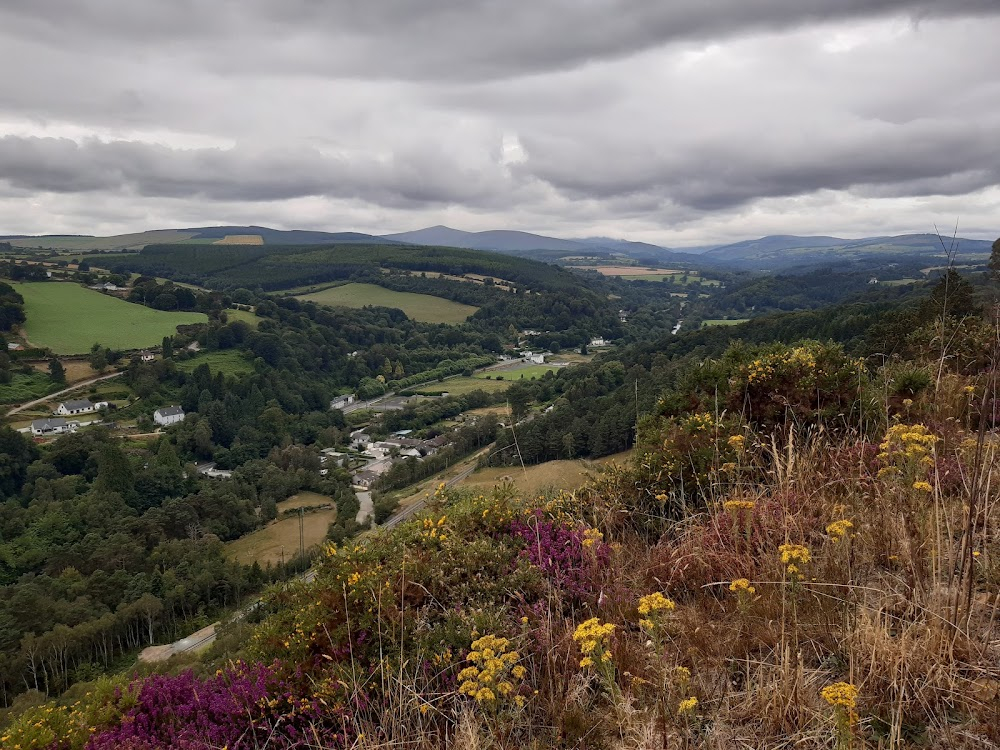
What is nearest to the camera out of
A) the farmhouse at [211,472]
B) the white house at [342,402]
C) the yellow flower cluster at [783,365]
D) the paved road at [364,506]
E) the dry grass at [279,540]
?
the yellow flower cluster at [783,365]

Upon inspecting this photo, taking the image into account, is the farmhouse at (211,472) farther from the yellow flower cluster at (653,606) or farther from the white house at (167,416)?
the yellow flower cluster at (653,606)

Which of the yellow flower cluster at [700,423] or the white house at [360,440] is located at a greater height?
the yellow flower cluster at [700,423]

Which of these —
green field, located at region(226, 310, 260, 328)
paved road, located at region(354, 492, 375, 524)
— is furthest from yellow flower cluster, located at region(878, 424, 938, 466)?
green field, located at region(226, 310, 260, 328)

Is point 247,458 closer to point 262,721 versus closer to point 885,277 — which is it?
point 262,721

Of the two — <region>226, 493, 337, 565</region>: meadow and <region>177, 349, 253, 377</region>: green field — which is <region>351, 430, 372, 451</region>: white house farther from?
<region>177, 349, 253, 377</region>: green field

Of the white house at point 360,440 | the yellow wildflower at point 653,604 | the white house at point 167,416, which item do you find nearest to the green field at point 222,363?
the white house at point 167,416

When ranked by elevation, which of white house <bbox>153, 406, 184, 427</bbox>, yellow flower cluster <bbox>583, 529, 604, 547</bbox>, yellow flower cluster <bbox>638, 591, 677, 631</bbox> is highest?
yellow flower cluster <bbox>638, 591, 677, 631</bbox>

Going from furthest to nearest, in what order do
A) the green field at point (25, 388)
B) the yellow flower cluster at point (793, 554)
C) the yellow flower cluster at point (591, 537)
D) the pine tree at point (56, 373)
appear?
the pine tree at point (56, 373) < the green field at point (25, 388) < the yellow flower cluster at point (591, 537) < the yellow flower cluster at point (793, 554)
